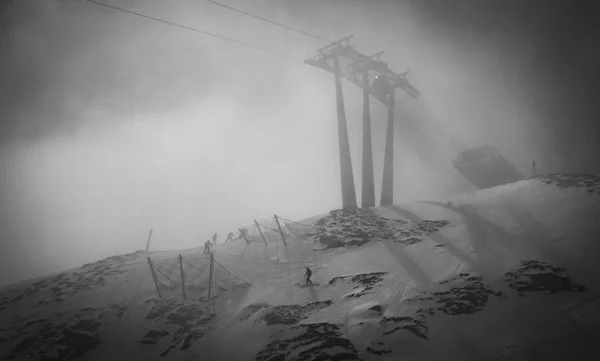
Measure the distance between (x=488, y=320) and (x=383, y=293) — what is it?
406 cm

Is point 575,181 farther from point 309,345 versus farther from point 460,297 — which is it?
point 309,345

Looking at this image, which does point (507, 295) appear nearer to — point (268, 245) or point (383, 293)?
point (383, 293)

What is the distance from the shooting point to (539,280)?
10516 mm

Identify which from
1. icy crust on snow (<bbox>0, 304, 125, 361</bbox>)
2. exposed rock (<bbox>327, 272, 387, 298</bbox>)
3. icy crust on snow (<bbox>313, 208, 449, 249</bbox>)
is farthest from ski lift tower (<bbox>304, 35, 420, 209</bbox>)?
icy crust on snow (<bbox>0, 304, 125, 361</bbox>)

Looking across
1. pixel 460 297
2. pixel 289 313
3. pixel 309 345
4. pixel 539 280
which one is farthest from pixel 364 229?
pixel 309 345

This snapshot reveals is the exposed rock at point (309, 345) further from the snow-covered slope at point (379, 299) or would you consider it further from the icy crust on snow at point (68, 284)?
the icy crust on snow at point (68, 284)

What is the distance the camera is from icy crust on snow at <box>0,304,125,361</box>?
1246cm

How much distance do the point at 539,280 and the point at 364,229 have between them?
10.5m

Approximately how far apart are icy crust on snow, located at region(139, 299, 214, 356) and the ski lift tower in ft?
51.8

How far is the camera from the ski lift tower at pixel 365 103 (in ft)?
88.7

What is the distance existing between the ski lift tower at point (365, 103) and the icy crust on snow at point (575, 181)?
13578 mm

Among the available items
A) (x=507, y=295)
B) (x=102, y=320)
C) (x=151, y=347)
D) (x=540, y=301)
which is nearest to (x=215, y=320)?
(x=151, y=347)

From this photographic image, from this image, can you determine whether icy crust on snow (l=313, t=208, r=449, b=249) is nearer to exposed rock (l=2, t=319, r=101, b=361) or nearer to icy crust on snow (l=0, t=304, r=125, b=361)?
icy crust on snow (l=0, t=304, r=125, b=361)

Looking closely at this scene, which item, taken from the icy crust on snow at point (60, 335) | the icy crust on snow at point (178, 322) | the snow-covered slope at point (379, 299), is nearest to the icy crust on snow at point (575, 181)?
the snow-covered slope at point (379, 299)
